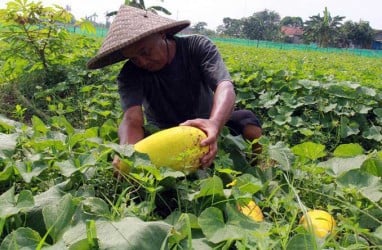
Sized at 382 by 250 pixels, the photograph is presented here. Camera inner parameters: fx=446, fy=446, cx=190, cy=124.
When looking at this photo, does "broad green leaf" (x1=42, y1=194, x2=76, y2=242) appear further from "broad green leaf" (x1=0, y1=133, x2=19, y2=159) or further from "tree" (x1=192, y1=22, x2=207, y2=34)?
"tree" (x1=192, y1=22, x2=207, y2=34)

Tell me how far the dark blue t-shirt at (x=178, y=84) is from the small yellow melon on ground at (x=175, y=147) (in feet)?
2.18

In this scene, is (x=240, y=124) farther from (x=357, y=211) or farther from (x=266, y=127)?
(x=266, y=127)

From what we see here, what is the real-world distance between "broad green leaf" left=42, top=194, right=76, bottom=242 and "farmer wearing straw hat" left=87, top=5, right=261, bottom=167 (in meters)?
0.84

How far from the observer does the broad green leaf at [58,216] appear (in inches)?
53.8

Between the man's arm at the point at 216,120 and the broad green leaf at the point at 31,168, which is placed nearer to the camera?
the broad green leaf at the point at 31,168

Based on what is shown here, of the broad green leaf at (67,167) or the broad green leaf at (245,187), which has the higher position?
the broad green leaf at (67,167)

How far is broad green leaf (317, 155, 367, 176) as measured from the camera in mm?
1854

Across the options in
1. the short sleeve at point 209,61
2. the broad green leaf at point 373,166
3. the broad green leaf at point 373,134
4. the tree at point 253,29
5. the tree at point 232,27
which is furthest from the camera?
the tree at point 232,27

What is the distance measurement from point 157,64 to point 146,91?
0.32 metres

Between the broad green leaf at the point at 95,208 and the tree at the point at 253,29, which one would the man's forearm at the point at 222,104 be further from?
the tree at the point at 253,29

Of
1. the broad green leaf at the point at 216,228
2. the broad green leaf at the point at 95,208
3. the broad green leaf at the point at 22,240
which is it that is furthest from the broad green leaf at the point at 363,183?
the broad green leaf at the point at 22,240

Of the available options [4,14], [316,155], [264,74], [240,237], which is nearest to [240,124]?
[316,155]

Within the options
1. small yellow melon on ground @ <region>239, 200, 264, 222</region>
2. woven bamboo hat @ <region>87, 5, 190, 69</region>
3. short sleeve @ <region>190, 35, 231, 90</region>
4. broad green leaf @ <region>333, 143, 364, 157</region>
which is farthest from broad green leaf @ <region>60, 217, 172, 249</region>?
short sleeve @ <region>190, 35, 231, 90</region>

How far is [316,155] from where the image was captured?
6.56 ft
